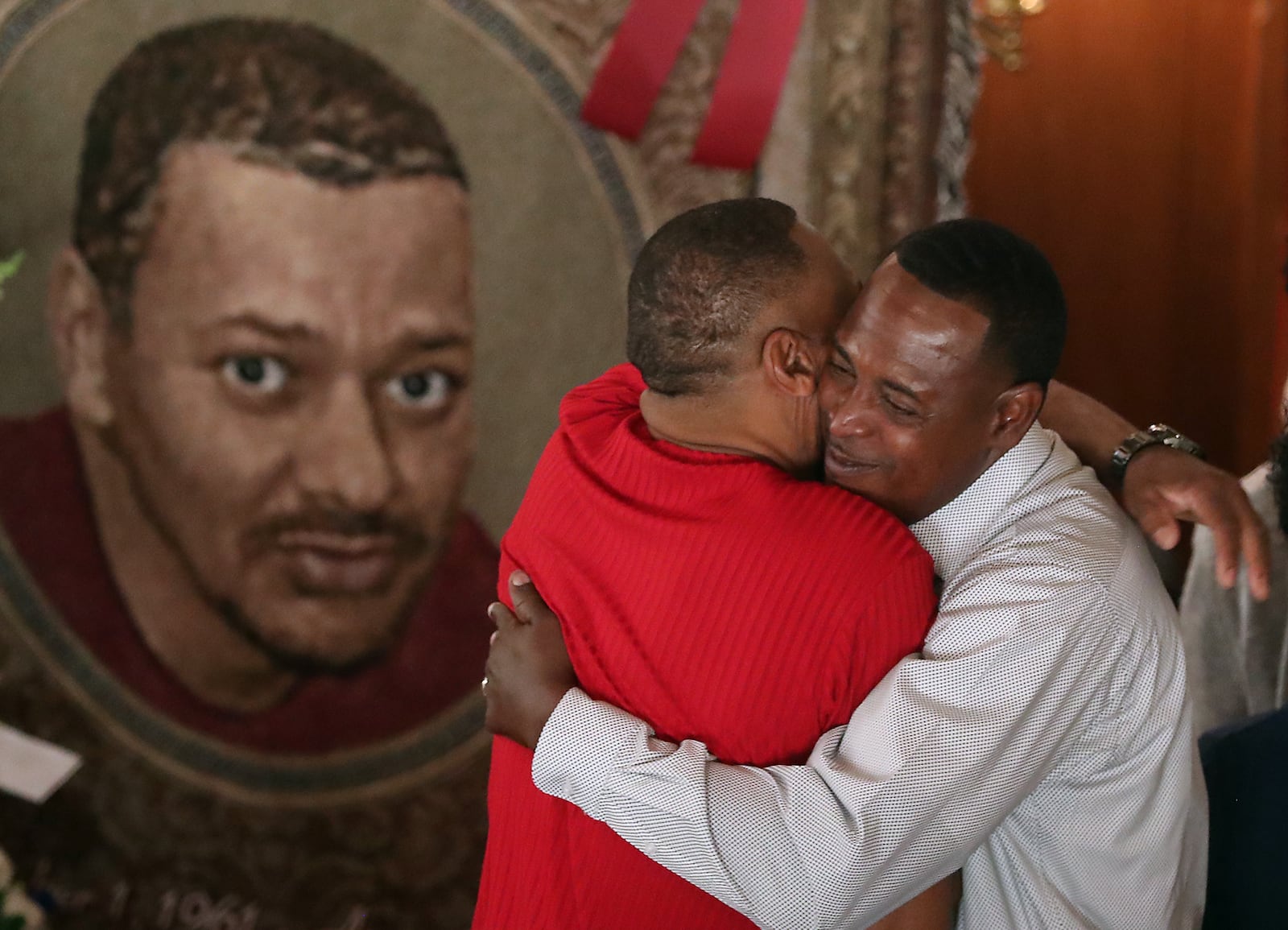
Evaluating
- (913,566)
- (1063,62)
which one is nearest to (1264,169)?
(1063,62)

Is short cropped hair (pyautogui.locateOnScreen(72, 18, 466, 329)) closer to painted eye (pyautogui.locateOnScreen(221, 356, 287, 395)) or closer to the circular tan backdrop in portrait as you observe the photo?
the circular tan backdrop in portrait

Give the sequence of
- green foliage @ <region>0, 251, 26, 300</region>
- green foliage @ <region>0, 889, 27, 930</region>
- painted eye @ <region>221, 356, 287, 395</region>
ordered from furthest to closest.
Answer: painted eye @ <region>221, 356, 287, 395</region>
green foliage @ <region>0, 889, 27, 930</region>
green foliage @ <region>0, 251, 26, 300</region>

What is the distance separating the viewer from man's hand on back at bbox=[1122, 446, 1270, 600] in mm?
1349

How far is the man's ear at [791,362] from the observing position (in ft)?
4.51

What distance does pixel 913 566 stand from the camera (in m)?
1.27

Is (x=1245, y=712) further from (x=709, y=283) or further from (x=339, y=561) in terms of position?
(x=339, y=561)

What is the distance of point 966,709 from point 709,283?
543mm

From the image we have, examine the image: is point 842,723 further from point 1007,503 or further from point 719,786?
point 1007,503

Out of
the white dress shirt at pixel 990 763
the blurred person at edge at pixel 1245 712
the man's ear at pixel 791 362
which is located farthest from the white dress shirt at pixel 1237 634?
the man's ear at pixel 791 362

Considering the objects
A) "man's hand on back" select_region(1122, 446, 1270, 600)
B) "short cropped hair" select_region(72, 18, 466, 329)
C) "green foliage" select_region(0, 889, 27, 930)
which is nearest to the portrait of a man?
"short cropped hair" select_region(72, 18, 466, 329)

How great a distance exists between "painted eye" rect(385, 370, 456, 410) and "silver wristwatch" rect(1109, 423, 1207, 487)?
1546 millimetres

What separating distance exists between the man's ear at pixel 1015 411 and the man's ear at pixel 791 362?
21cm

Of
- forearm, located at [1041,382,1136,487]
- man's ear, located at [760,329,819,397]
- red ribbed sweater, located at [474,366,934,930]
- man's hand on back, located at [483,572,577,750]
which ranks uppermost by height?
man's ear, located at [760,329,819,397]

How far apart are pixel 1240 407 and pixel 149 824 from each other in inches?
113
